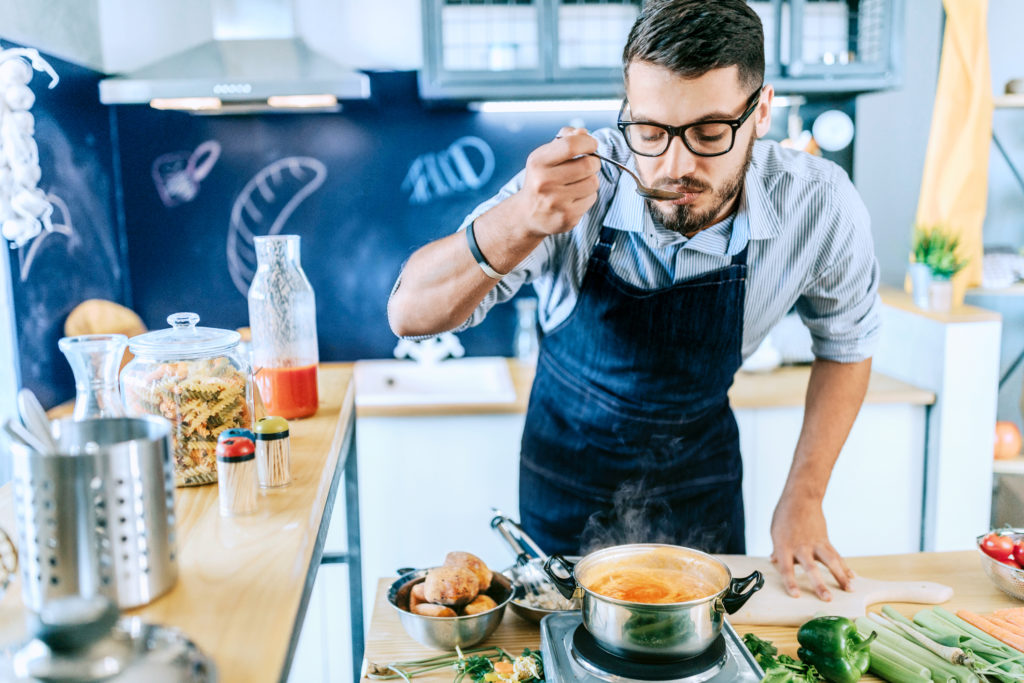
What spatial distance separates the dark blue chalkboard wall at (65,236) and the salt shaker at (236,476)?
1650mm

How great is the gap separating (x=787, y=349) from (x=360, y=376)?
1.60 m

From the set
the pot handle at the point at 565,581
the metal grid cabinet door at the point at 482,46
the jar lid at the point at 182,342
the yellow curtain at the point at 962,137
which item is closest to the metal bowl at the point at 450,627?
the pot handle at the point at 565,581

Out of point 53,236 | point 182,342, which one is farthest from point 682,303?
point 53,236

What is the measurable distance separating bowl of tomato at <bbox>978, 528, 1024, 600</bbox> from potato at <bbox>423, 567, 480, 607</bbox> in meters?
0.86

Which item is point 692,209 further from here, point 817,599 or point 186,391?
point 186,391

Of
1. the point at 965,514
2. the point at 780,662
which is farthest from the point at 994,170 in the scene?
the point at 780,662

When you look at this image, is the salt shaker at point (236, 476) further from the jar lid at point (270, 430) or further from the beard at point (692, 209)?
the beard at point (692, 209)

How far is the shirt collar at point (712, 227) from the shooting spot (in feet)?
5.47

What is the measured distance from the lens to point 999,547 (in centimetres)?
140

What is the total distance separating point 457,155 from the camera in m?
3.23

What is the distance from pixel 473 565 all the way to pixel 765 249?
2.97 ft

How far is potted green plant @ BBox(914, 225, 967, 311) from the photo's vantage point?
2865mm

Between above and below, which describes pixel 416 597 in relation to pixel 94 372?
below

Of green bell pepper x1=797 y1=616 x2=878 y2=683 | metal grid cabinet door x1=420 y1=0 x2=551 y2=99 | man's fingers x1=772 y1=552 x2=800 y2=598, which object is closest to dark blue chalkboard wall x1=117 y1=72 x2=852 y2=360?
metal grid cabinet door x1=420 y1=0 x2=551 y2=99
